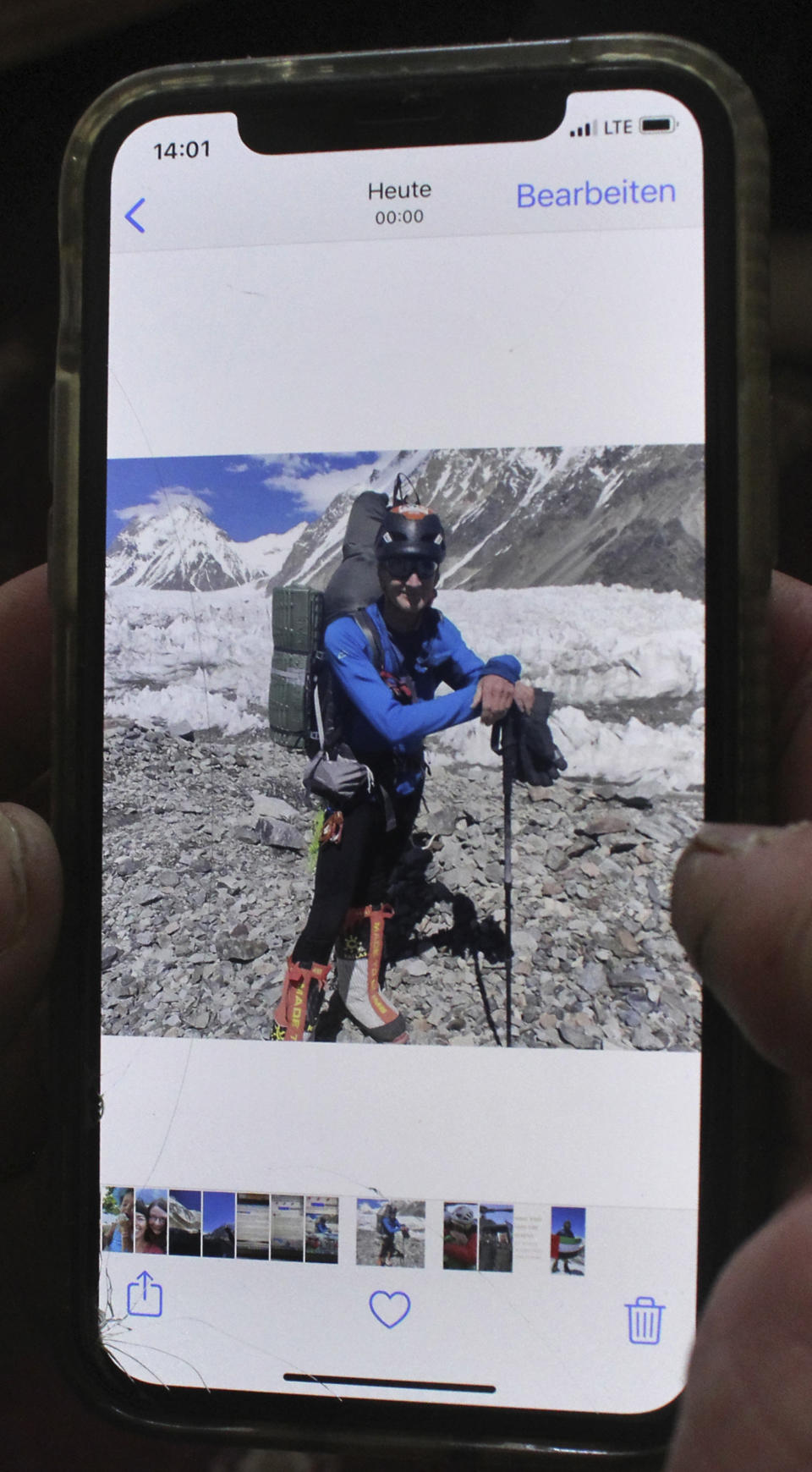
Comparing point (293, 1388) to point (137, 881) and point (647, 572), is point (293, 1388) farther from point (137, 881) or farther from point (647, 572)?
point (647, 572)

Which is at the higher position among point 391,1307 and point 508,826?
point 508,826

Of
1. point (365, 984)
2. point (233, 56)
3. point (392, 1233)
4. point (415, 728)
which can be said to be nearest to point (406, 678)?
point (415, 728)

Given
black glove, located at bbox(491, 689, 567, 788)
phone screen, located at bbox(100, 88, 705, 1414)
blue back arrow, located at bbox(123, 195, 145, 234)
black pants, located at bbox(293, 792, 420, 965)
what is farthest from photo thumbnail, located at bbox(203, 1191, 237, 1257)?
blue back arrow, located at bbox(123, 195, 145, 234)

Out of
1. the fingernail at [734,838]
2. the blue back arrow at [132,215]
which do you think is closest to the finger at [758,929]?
the fingernail at [734,838]

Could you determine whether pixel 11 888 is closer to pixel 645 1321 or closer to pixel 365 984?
pixel 365 984

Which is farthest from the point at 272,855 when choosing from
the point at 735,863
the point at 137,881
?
the point at 735,863

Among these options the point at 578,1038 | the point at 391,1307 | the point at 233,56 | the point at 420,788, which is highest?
the point at 233,56

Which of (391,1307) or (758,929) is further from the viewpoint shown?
(391,1307)
